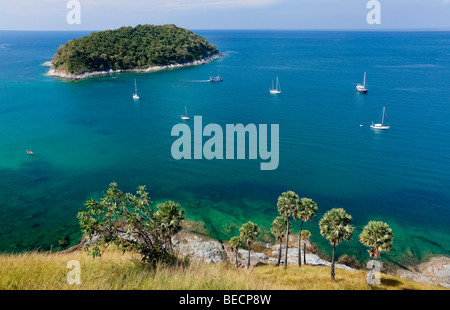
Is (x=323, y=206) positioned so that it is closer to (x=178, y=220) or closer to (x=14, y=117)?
(x=178, y=220)

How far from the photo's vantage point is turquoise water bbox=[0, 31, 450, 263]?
47.7 m

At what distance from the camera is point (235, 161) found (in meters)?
66.4

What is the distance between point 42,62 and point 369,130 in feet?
695

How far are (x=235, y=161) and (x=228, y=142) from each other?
11409mm

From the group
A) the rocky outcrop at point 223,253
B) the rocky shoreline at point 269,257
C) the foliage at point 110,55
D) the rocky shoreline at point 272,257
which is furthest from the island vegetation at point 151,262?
the foliage at point 110,55

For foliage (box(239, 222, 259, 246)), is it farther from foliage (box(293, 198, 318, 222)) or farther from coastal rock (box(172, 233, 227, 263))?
foliage (box(293, 198, 318, 222))

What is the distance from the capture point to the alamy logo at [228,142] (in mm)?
69000

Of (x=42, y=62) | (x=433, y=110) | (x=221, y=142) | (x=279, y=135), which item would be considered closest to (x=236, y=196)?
(x=221, y=142)

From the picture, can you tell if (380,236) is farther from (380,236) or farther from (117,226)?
(117,226)

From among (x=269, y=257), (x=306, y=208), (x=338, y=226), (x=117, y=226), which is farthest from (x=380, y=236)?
(x=117, y=226)

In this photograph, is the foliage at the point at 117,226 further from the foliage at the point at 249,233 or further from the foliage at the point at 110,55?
the foliage at the point at 110,55

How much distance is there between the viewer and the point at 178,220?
26.0 meters

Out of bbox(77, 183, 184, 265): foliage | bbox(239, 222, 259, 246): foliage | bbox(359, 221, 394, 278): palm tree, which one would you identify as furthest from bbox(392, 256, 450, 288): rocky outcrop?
bbox(77, 183, 184, 265): foliage

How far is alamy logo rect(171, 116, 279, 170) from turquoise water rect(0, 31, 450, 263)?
8.45 feet
